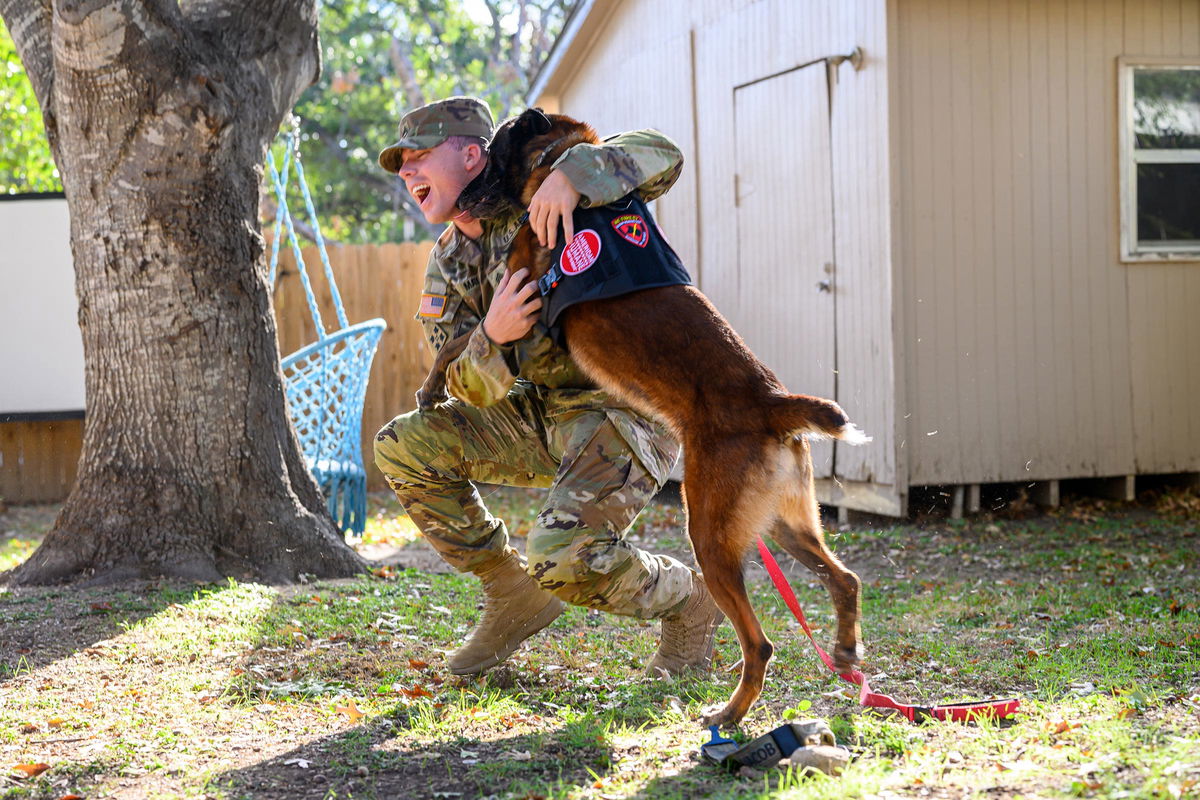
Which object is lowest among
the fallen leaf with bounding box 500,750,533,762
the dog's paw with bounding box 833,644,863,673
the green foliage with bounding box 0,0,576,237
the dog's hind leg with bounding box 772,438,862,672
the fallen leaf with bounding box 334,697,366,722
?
the fallen leaf with bounding box 334,697,366,722

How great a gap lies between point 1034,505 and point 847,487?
128 cm

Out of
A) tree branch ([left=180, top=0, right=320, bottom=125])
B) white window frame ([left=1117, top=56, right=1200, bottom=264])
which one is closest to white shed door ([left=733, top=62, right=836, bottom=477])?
white window frame ([left=1117, top=56, right=1200, bottom=264])

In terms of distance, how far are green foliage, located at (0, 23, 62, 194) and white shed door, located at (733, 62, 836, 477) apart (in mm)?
8125

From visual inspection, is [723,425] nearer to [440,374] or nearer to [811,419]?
[811,419]

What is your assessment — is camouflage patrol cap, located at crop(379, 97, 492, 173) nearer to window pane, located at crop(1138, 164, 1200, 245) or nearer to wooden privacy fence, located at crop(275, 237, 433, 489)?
window pane, located at crop(1138, 164, 1200, 245)

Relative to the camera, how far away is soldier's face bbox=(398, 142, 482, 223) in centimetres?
372

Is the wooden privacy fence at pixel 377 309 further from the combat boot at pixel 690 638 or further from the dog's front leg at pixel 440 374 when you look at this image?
the combat boot at pixel 690 638

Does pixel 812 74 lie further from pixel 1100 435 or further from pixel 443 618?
pixel 443 618

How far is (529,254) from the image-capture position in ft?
11.5

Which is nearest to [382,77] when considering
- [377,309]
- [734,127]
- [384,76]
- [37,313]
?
[384,76]

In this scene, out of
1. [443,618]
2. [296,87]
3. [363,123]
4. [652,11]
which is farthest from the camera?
[363,123]

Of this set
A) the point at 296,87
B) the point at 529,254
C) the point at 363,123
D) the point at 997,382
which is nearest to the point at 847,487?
the point at 997,382

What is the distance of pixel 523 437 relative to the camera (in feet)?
12.5

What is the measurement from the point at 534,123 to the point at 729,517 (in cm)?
135
